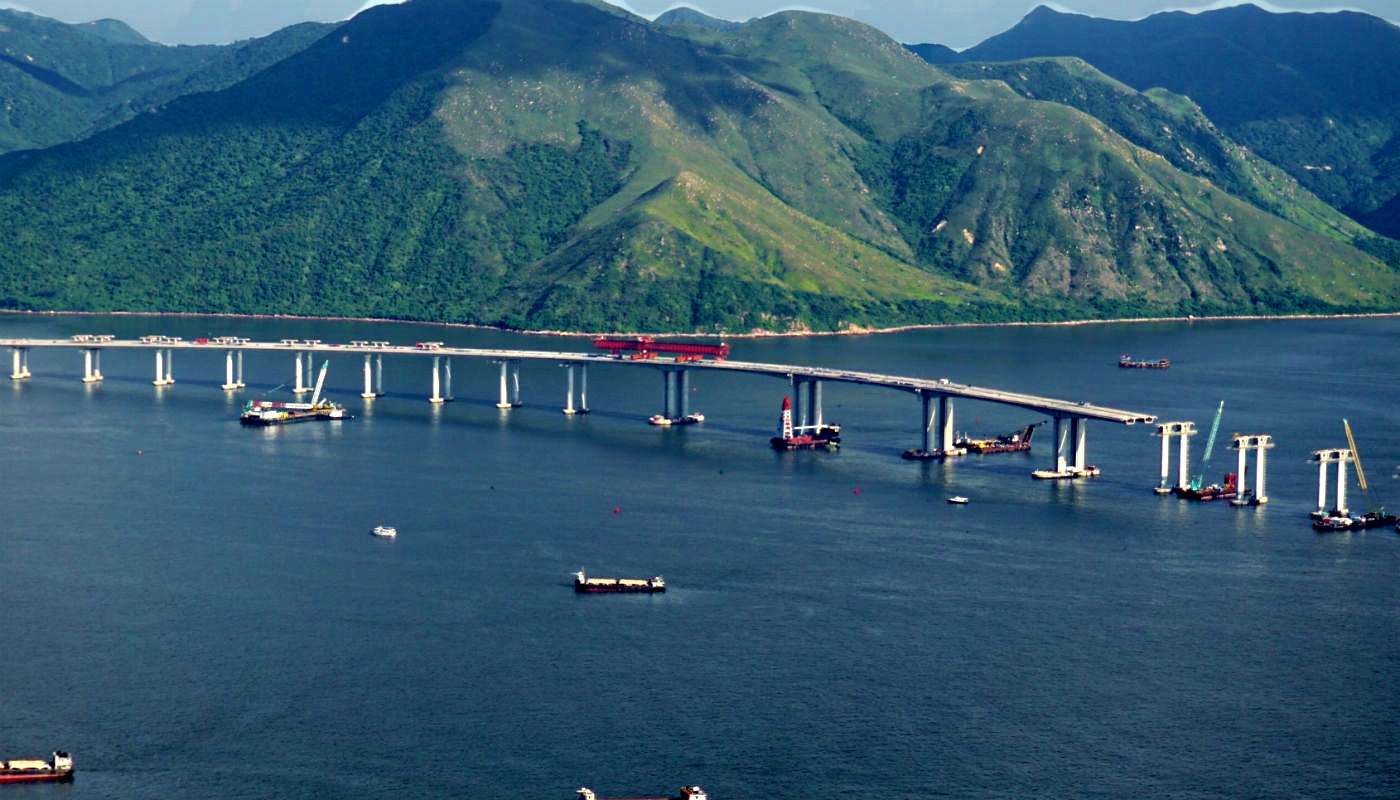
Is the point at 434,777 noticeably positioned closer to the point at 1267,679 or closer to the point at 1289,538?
the point at 1267,679

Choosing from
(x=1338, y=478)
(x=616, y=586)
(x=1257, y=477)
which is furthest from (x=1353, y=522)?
(x=616, y=586)

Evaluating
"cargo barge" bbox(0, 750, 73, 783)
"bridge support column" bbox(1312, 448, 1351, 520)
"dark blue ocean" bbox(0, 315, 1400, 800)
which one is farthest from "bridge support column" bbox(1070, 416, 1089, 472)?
"cargo barge" bbox(0, 750, 73, 783)

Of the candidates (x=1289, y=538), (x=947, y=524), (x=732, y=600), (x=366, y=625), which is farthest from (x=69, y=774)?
Answer: (x=1289, y=538)

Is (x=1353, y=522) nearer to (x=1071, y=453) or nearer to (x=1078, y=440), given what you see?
(x=1078, y=440)

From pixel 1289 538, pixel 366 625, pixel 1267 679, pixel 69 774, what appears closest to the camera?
pixel 69 774

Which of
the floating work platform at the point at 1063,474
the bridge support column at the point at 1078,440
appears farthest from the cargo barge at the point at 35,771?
the bridge support column at the point at 1078,440

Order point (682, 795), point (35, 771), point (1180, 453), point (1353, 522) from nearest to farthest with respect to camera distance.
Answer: point (682, 795) → point (35, 771) → point (1353, 522) → point (1180, 453)

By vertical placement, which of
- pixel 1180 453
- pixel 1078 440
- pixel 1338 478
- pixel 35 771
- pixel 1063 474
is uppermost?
pixel 1078 440
